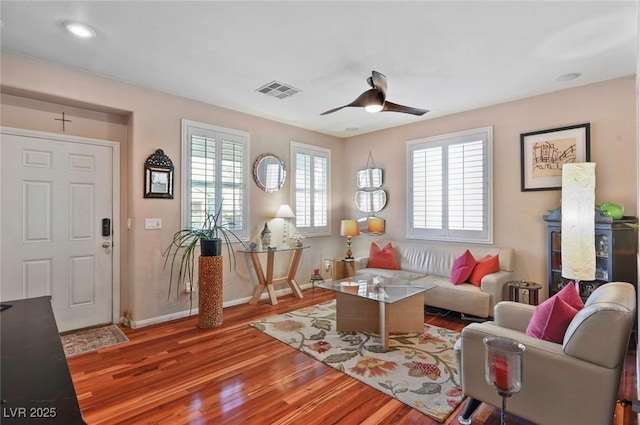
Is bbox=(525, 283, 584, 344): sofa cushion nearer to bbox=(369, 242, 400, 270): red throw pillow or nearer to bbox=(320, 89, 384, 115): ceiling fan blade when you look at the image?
bbox=(320, 89, 384, 115): ceiling fan blade

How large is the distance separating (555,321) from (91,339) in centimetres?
405

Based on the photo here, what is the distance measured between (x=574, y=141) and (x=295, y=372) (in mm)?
3928

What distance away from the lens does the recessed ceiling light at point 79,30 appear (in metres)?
2.51

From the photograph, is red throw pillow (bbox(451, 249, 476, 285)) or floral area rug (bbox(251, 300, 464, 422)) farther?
red throw pillow (bbox(451, 249, 476, 285))

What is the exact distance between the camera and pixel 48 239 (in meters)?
3.38

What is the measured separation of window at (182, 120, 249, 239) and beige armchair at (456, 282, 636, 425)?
347cm

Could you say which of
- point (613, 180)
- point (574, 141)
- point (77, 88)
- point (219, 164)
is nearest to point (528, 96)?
point (574, 141)

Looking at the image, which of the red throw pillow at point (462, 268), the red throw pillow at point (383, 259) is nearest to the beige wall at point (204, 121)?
the red throw pillow at point (462, 268)

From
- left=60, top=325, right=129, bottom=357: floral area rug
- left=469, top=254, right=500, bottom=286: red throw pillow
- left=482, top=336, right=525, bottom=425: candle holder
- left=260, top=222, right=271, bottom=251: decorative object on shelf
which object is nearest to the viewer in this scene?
left=482, top=336, right=525, bottom=425: candle holder

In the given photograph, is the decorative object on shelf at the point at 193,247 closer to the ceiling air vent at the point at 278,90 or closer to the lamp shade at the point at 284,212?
the lamp shade at the point at 284,212

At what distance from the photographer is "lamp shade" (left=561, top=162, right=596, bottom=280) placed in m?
3.24

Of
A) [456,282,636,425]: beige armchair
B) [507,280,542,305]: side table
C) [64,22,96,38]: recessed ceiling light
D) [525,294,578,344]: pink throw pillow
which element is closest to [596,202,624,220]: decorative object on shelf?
[507,280,542,305]: side table

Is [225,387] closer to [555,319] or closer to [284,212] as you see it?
[555,319]

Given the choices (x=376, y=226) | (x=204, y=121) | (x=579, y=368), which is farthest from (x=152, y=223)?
(x=579, y=368)
